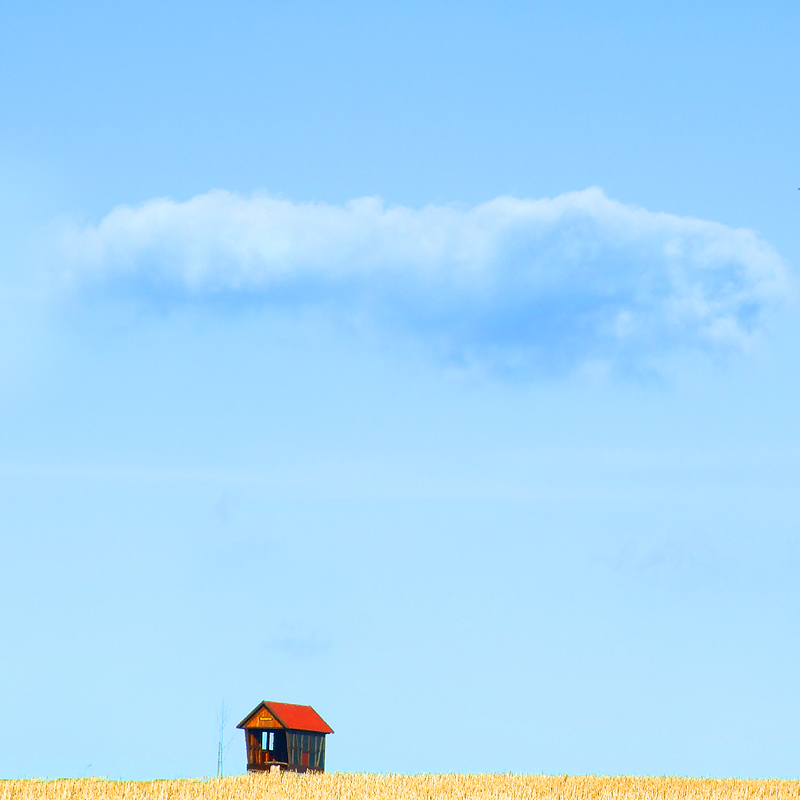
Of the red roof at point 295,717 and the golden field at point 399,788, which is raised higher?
the red roof at point 295,717

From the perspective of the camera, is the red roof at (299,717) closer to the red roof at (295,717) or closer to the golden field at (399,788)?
the red roof at (295,717)

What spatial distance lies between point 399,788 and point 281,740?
33.0 ft

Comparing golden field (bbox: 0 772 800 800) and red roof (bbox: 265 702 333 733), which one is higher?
red roof (bbox: 265 702 333 733)

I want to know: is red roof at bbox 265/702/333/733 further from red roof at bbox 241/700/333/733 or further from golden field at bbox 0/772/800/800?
golden field at bbox 0/772/800/800

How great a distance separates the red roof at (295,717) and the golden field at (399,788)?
3257mm

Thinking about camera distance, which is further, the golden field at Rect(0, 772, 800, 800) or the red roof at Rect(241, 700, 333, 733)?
the red roof at Rect(241, 700, 333, 733)

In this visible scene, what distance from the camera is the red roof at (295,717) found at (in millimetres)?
55438

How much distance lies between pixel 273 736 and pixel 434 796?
1293 centimetres

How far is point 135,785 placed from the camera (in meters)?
41.7

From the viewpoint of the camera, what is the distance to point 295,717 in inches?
2229

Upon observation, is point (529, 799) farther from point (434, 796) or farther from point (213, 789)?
point (213, 789)

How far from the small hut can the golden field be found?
209 cm

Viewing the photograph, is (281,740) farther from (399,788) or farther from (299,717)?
(399,788)

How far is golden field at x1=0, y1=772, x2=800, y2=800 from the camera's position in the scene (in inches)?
1535
